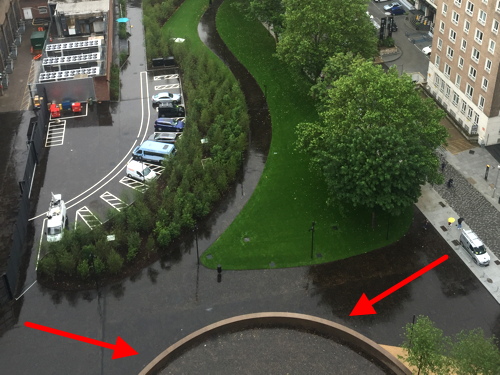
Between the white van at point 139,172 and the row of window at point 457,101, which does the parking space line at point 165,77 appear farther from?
the row of window at point 457,101

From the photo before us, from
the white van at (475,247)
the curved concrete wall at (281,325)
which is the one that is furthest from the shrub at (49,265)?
the white van at (475,247)

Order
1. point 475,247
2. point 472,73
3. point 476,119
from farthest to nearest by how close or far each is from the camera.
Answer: point 476,119
point 472,73
point 475,247

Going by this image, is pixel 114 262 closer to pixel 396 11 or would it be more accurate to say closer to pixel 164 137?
pixel 164 137

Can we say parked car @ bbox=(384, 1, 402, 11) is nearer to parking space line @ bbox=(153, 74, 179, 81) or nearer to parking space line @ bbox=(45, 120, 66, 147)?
parking space line @ bbox=(153, 74, 179, 81)

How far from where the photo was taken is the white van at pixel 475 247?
204ft

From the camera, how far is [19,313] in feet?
192

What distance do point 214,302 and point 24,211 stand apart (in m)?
23.7

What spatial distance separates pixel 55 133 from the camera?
8344 cm

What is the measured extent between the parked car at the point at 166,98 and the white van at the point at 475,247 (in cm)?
4265

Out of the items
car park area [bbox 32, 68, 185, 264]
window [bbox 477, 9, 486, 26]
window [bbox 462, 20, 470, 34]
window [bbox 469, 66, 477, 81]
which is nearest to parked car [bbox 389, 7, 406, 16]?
window [bbox 462, 20, 470, 34]

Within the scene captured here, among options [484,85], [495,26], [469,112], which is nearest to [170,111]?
[469,112]

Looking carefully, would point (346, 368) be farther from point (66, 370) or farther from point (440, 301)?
point (66, 370)

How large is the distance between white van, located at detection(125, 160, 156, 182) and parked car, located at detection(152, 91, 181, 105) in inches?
634

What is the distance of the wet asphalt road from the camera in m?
55.1
